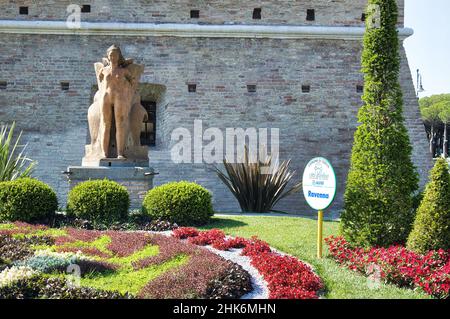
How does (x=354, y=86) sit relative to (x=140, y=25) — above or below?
below

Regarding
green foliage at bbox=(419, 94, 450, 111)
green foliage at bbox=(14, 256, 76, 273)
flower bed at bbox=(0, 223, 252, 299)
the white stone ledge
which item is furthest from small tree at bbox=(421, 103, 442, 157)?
green foliage at bbox=(14, 256, 76, 273)

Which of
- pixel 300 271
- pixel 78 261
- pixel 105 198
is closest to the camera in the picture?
pixel 300 271

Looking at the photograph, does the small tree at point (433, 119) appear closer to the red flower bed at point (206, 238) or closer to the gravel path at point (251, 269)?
the red flower bed at point (206, 238)

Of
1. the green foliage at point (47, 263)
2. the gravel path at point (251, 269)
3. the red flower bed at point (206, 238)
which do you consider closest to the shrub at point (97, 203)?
the red flower bed at point (206, 238)

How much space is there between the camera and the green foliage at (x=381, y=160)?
720 cm

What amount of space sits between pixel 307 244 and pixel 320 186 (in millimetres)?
1103

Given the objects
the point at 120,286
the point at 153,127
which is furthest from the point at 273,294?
the point at 153,127

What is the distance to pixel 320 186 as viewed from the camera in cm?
716

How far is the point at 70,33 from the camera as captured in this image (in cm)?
1500
